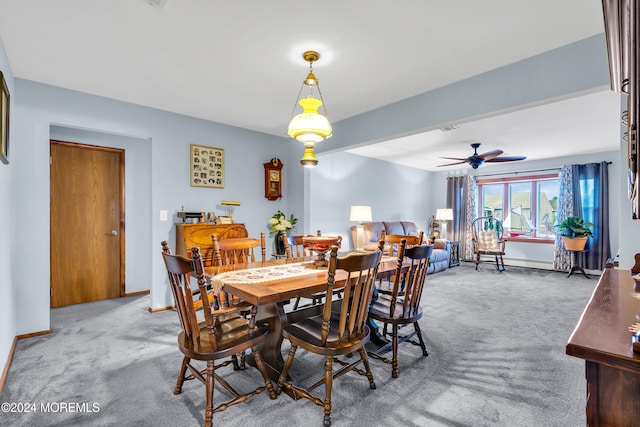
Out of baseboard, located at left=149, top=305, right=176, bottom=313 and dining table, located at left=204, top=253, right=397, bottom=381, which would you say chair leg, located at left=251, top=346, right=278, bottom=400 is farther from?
baseboard, located at left=149, top=305, right=176, bottom=313

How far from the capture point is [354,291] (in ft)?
5.84

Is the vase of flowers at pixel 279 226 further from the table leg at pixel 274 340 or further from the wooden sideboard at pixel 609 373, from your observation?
the wooden sideboard at pixel 609 373

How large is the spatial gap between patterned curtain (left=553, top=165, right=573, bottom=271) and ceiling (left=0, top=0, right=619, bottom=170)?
3.28 metres

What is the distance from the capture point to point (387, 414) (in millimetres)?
1811

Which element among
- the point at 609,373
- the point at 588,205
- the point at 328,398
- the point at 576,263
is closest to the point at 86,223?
the point at 328,398

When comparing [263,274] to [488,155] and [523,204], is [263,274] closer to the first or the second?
[488,155]

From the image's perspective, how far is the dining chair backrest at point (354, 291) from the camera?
1678mm

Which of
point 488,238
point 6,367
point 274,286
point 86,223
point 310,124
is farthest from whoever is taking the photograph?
point 488,238

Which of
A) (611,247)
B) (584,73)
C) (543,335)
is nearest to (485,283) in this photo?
(543,335)


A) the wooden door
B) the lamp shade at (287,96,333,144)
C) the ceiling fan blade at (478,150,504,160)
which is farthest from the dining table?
the ceiling fan blade at (478,150,504,160)

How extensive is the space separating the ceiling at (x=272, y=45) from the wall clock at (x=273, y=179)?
123 centimetres

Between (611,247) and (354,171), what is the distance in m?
5.17

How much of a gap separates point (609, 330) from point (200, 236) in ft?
12.4

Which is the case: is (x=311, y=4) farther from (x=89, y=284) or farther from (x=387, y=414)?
(x=89, y=284)
